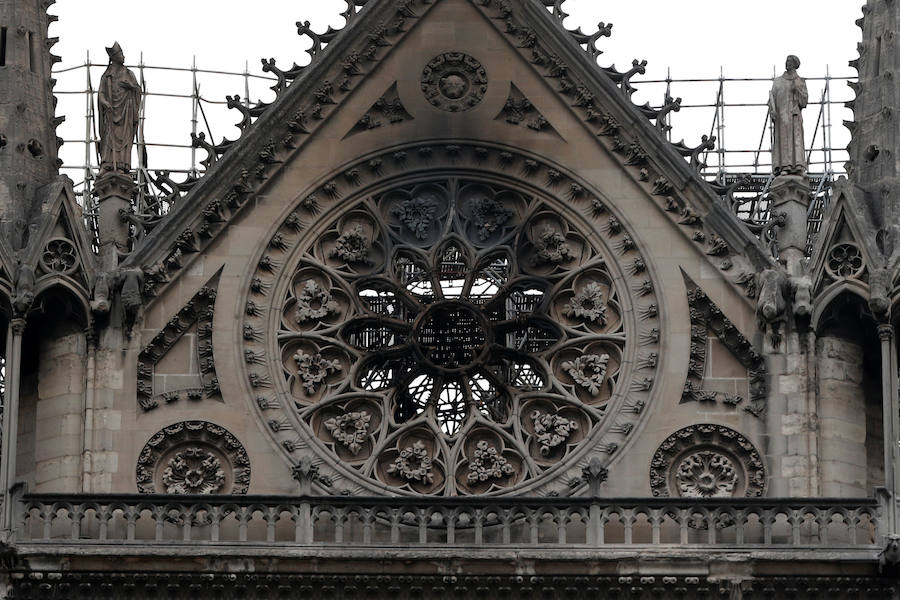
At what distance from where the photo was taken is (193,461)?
27234 millimetres

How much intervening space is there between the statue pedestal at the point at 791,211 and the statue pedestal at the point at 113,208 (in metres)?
6.25

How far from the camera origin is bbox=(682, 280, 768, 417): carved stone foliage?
27.3 meters

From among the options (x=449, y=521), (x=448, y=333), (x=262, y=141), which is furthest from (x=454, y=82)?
(x=449, y=521)

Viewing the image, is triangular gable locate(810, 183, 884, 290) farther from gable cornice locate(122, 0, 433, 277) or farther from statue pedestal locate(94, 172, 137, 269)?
statue pedestal locate(94, 172, 137, 269)

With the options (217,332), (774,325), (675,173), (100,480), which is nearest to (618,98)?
(675,173)

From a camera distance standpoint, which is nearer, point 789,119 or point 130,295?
point 130,295

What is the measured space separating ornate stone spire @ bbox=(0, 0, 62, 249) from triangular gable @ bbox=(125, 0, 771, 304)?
48.4 inches

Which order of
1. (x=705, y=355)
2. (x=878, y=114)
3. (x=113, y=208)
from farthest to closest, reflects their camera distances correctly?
(x=878, y=114)
(x=113, y=208)
(x=705, y=355)

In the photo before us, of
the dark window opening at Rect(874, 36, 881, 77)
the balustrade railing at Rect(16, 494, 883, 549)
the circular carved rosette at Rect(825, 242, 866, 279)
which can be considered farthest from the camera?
the dark window opening at Rect(874, 36, 881, 77)

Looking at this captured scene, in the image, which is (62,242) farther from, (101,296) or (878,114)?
(878,114)

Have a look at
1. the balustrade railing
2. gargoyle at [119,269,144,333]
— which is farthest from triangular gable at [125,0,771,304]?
the balustrade railing

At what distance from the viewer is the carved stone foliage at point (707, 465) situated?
27000 mm

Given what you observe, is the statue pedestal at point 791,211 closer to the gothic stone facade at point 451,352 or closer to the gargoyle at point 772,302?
the gothic stone facade at point 451,352

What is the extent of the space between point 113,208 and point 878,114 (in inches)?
294
